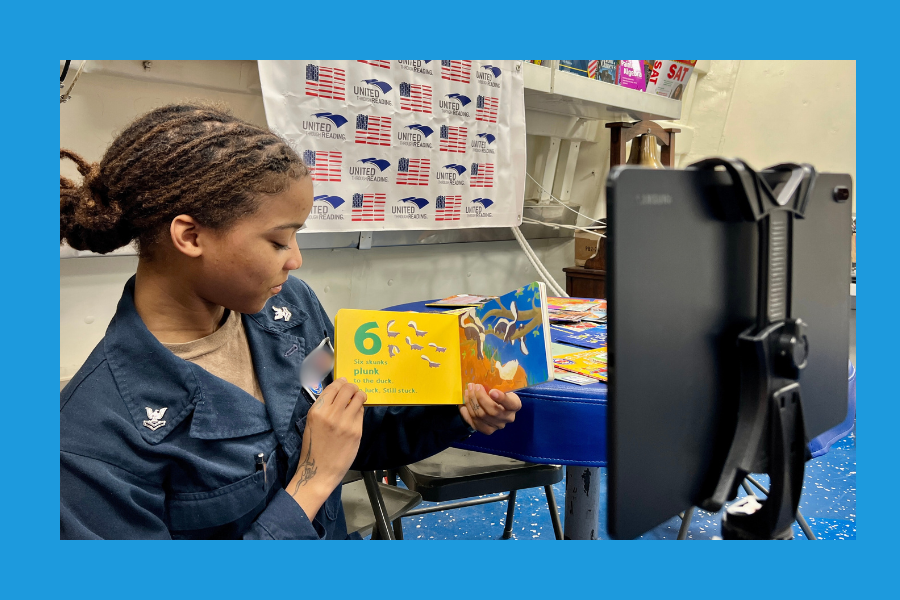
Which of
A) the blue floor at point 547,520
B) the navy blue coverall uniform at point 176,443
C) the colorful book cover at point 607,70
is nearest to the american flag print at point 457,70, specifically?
the colorful book cover at point 607,70

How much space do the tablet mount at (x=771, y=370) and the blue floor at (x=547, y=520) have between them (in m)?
1.50

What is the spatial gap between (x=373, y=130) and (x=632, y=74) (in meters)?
1.55

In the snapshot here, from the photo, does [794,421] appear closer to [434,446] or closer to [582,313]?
[434,446]

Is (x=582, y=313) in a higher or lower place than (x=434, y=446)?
higher

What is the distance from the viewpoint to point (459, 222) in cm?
279

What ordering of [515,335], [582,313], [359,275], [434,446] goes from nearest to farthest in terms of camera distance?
[515,335], [434,446], [582,313], [359,275]

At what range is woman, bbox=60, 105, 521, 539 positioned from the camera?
0.87 m

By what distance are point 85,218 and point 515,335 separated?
69 centimetres

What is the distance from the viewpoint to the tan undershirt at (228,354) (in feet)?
3.34

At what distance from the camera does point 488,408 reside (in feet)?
3.57

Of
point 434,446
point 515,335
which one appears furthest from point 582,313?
point 515,335

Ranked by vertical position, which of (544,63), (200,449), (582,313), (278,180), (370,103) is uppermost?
(544,63)

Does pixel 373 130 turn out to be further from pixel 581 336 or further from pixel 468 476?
pixel 468 476

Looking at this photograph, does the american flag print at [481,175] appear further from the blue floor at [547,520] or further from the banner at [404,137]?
the blue floor at [547,520]
